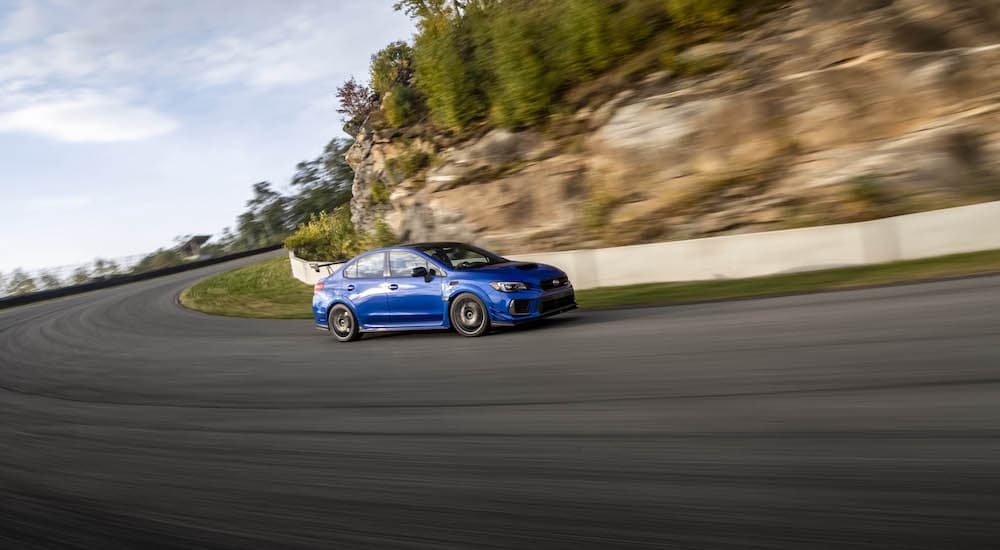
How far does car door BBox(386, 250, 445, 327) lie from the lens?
37.9 feet

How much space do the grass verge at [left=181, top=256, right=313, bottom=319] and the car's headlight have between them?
8444mm

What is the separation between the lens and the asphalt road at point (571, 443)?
367 cm

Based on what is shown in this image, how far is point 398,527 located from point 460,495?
0.49m

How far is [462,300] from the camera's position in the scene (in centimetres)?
1126

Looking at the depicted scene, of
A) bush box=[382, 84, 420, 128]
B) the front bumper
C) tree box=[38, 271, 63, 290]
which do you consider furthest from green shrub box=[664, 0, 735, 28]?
tree box=[38, 271, 63, 290]

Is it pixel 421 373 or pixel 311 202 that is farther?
pixel 311 202

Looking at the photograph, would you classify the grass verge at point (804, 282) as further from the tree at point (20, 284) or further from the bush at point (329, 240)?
the tree at point (20, 284)

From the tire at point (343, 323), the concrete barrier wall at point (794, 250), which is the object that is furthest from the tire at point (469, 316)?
the concrete barrier wall at point (794, 250)

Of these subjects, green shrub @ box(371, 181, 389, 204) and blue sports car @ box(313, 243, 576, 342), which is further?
green shrub @ box(371, 181, 389, 204)

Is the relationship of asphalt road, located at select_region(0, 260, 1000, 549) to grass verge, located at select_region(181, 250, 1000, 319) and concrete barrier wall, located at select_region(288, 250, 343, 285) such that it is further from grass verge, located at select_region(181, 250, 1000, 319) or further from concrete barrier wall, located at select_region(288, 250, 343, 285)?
concrete barrier wall, located at select_region(288, 250, 343, 285)

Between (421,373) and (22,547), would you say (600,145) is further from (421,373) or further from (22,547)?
(22,547)

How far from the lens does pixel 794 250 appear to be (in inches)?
539

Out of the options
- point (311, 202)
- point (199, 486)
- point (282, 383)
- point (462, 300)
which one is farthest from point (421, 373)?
point (311, 202)

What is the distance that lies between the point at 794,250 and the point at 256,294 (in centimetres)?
1845
